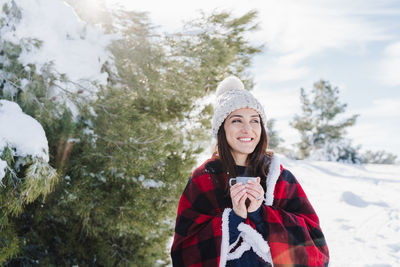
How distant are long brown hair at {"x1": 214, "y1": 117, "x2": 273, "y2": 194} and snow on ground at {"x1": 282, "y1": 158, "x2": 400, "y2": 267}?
3.54 meters

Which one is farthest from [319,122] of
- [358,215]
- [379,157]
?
[358,215]

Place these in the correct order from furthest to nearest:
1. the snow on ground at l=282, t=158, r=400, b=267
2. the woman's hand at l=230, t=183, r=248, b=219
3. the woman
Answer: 1. the snow on ground at l=282, t=158, r=400, b=267
2. the woman
3. the woman's hand at l=230, t=183, r=248, b=219

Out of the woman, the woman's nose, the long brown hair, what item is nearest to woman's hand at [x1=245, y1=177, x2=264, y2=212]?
the woman

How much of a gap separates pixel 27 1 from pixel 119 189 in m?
2.35

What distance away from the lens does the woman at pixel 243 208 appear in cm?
197

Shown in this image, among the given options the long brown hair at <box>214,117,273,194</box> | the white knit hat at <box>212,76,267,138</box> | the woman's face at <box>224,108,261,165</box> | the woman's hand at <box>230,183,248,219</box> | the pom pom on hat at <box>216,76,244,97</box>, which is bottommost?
the woman's hand at <box>230,183,248,219</box>

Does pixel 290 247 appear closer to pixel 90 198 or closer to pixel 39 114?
pixel 90 198

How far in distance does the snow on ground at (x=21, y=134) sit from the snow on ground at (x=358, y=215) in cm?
473

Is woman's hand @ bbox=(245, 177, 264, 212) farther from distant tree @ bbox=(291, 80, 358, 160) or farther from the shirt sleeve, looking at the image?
distant tree @ bbox=(291, 80, 358, 160)

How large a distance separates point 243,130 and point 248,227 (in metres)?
0.70

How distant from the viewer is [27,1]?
3189mm

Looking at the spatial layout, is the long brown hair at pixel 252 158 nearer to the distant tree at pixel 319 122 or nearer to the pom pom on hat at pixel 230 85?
the pom pom on hat at pixel 230 85

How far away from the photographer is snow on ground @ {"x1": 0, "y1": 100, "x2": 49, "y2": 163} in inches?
96.0

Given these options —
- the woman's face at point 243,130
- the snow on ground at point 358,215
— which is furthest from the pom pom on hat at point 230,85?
the snow on ground at point 358,215
